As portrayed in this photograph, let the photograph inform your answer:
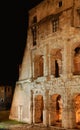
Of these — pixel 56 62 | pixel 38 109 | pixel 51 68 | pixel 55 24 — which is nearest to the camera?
pixel 55 24

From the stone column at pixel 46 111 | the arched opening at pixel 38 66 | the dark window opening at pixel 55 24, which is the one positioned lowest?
the stone column at pixel 46 111

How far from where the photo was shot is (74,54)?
3002 cm

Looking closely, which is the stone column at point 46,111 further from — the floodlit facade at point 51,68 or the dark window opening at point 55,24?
the dark window opening at point 55,24

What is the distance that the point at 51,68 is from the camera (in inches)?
1209

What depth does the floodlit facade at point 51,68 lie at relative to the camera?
92.6 ft

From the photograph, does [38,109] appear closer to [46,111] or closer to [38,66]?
[46,111]

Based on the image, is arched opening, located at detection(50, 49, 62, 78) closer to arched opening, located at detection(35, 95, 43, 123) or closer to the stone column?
the stone column

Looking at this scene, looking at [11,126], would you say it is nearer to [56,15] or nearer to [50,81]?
[50,81]

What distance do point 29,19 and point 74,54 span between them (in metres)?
8.22

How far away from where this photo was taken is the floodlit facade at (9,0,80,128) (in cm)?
2823

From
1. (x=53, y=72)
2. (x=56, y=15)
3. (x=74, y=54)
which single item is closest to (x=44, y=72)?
(x=53, y=72)

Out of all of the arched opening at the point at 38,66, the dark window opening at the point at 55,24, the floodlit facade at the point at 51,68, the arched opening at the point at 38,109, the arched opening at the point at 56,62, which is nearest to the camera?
the floodlit facade at the point at 51,68

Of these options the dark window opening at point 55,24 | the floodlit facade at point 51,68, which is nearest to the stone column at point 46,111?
the floodlit facade at point 51,68

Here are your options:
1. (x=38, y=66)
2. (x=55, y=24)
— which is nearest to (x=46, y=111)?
(x=38, y=66)
